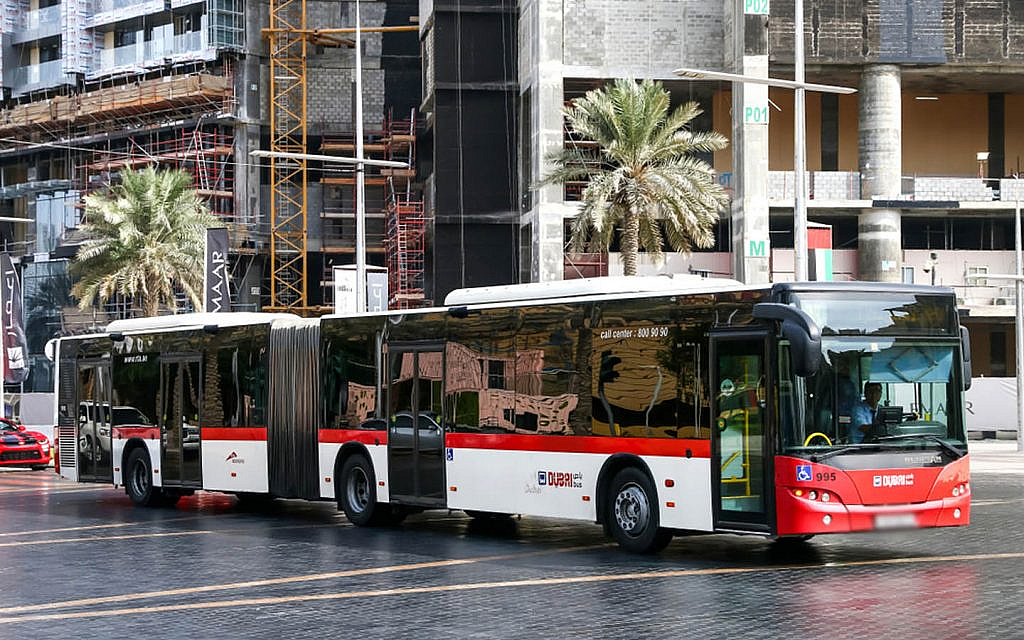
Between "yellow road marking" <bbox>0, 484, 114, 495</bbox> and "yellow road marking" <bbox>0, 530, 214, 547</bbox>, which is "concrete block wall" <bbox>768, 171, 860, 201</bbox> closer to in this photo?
"yellow road marking" <bbox>0, 484, 114, 495</bbox>

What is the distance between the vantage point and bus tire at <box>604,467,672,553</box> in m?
18.0

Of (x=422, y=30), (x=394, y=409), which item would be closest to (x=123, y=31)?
(x=422, y=30)

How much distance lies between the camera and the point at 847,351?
16.9 metres

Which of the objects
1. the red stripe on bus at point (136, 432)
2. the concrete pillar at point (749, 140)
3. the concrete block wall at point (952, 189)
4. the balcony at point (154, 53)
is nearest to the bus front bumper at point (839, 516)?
the red stripe on bus at point (136, 432)

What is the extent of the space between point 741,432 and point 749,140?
136ft

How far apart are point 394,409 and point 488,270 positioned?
131 feet

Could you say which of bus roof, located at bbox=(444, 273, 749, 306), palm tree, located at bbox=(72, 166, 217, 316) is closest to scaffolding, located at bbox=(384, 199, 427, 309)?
palm tree, located at bbox=(72, 166, 217, 316)

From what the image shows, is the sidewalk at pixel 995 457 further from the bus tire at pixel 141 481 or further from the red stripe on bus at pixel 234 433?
the bus tire at pixel 141 481

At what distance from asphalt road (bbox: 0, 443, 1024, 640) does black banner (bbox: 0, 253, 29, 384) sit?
88.4ft

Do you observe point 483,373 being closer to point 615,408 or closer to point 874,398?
point 615,408

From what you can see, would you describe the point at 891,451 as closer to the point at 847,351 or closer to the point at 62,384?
the point at 847,351

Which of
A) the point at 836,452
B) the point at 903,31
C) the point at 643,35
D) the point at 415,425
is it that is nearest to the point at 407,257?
the point at 643,35

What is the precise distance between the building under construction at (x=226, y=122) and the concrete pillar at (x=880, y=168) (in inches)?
809

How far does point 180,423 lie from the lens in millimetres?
26766
